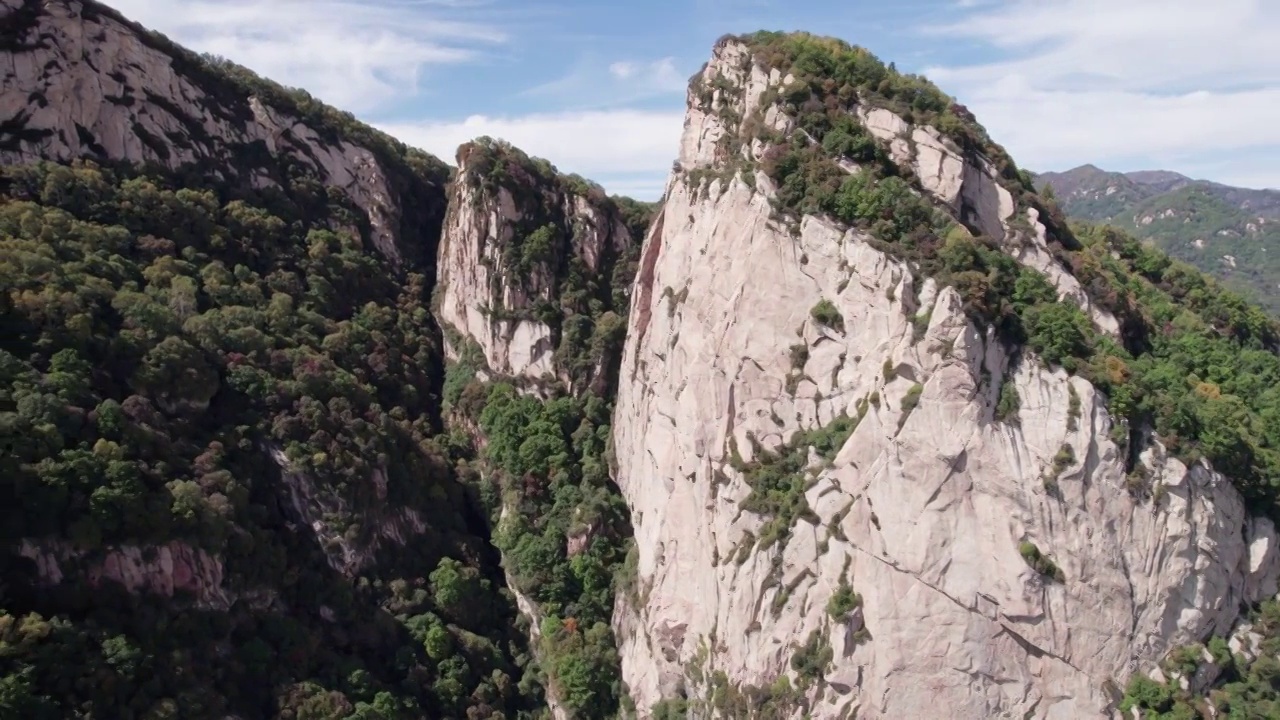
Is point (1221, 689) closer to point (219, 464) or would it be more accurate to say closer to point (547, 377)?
point (547, 377)

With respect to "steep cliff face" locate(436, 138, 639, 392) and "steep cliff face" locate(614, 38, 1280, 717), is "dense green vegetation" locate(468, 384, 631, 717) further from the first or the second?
"steep cliff face" locate(436, 138, 639, 392)

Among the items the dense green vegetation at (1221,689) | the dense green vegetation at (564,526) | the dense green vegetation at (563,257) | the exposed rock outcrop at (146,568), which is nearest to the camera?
the dense green vegetation at (1221,689)

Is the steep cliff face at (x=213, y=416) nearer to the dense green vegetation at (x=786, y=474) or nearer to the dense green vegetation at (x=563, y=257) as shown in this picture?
the dense green vegetation at (x=563, y=257)

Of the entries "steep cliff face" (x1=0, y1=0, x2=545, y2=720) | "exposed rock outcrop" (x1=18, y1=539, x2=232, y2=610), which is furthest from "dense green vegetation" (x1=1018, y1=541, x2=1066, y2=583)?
"exposed rock outcrop" (x1=18, y1=539, x2=232, y2=610)

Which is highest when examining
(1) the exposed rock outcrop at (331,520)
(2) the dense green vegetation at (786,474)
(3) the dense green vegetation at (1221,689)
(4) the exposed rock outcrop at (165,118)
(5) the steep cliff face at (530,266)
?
(4) the exposed rock outcrop at (165,118)

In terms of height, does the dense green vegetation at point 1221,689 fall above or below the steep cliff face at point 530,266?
below

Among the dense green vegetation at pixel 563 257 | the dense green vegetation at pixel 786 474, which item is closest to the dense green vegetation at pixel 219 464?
the dense green vegetation at pixel 563 257
